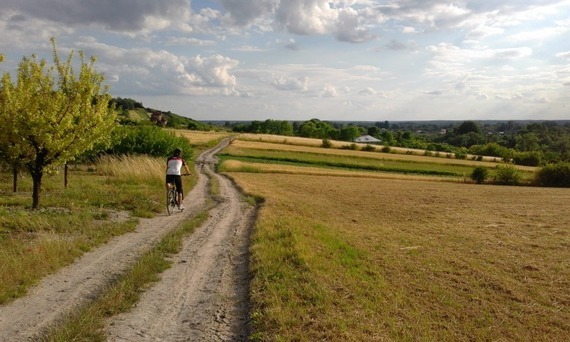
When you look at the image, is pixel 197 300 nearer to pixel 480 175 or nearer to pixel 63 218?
pixel 63 218

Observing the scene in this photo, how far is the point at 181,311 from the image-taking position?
268 inches

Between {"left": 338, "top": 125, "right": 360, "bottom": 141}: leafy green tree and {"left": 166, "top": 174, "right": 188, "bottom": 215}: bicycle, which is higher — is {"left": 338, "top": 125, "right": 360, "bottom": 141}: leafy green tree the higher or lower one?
the higher one

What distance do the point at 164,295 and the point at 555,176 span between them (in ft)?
200

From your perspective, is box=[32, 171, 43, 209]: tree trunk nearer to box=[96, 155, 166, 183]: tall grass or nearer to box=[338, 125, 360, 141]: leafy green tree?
box=[96, 155, 166, 183]: tall grass

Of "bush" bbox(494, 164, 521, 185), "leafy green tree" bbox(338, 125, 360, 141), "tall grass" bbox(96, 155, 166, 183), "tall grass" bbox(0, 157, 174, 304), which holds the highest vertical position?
"leafy green tree" bbox(338, 125, 360, 141)

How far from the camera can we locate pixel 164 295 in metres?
7.39

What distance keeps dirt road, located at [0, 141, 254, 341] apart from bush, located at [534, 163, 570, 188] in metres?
56.6

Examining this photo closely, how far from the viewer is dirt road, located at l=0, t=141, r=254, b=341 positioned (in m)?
6.03

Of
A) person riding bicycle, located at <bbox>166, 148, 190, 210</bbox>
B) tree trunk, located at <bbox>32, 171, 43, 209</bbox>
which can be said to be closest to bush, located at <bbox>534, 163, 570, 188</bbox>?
person riding bicycle, located at <bbox>166, 148, 190, 210</bbox>

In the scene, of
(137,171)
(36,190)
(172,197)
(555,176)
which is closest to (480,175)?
(555,176)

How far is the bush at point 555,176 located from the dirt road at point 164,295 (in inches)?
2229

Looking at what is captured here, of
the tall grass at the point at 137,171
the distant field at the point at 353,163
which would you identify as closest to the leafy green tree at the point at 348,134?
the distant field at the point at 353,163

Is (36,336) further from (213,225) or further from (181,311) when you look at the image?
(213,225)

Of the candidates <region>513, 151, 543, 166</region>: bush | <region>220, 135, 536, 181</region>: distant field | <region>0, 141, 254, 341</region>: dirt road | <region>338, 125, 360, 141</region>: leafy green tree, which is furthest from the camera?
<region>338, 125, 360, 141</region>: leafy green tree
